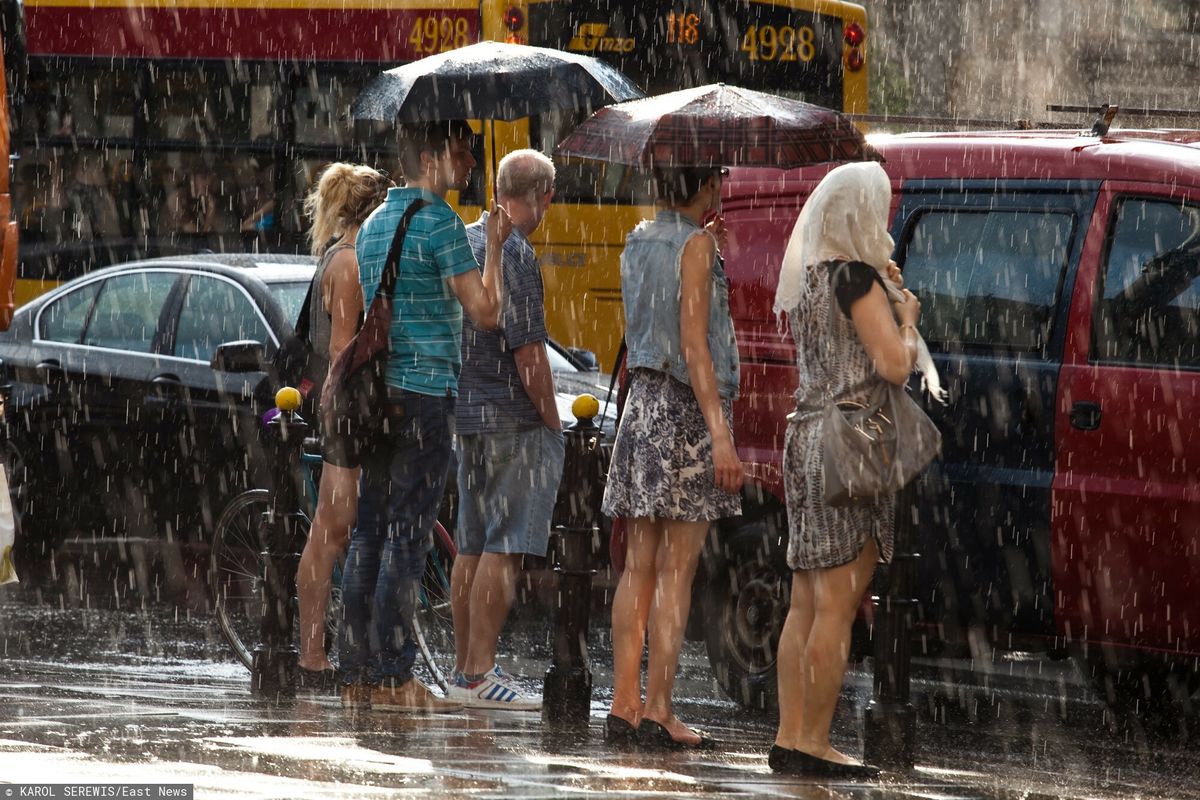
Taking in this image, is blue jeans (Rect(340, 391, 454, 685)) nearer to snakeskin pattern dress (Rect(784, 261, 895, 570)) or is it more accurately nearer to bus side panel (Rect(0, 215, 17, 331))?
snakeskin pattern dress (Rect(784, 261, 895, 570))

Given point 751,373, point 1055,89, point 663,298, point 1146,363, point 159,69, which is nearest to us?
point 663,298

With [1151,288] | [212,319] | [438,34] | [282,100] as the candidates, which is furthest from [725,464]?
[282,100]

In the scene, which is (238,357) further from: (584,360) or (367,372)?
(367,372)

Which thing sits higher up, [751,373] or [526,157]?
[526,157]

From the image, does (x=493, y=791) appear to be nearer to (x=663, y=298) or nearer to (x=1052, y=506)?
(x=663, y=298)

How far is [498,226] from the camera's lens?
6836 mm

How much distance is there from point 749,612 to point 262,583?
6.18 ft

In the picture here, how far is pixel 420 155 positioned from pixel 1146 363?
2.45 meters

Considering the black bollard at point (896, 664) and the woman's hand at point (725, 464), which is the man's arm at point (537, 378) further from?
the black bollard at point (896, 664)

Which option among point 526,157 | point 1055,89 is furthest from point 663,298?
point 1055,89

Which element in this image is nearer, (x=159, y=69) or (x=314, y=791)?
(x=314, y=791)

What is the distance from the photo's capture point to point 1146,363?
22.1 feet

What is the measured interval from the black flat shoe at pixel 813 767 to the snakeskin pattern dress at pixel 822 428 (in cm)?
53

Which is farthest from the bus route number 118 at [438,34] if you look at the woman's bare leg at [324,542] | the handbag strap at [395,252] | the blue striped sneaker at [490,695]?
the blue striped sneaker at [490,695]
